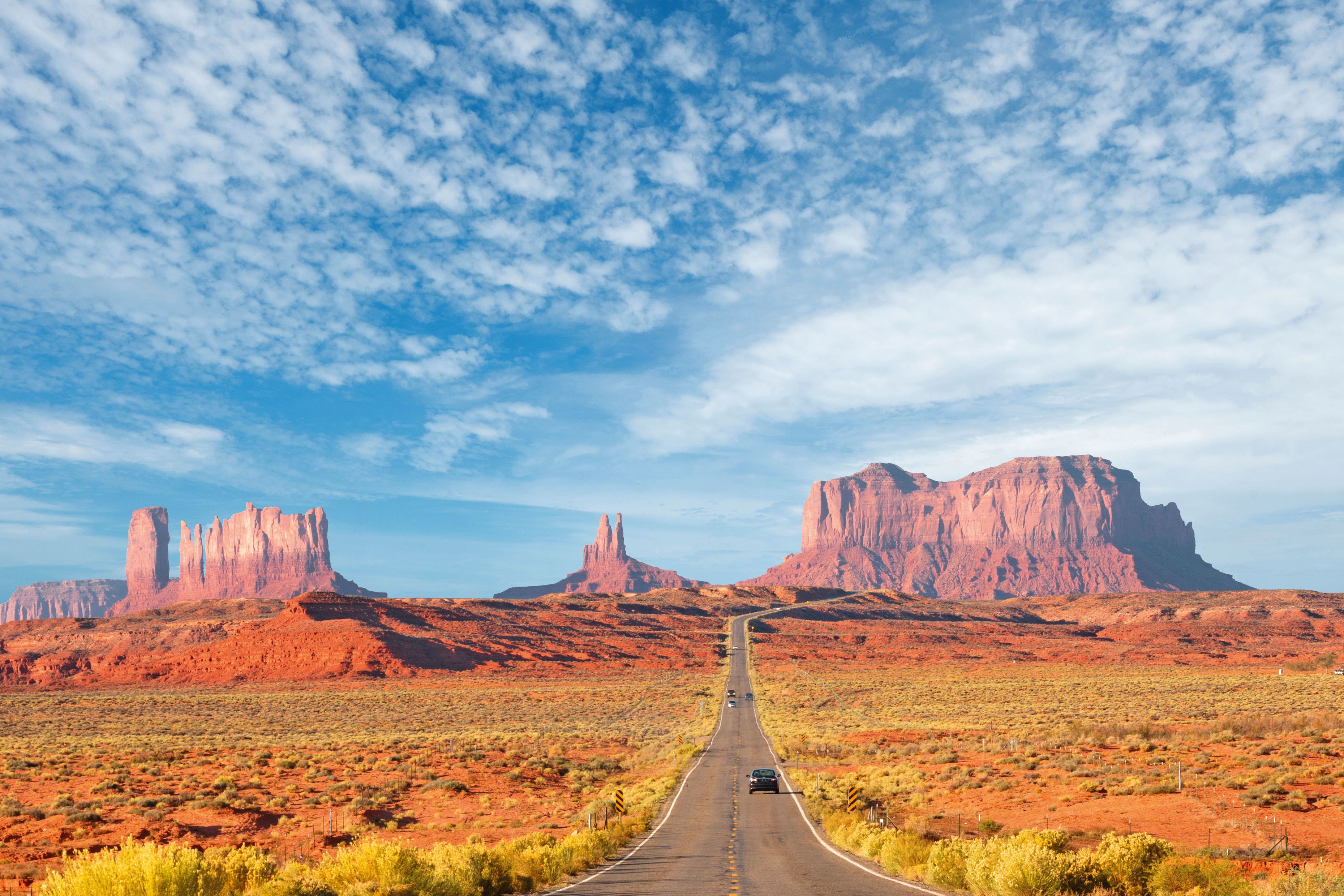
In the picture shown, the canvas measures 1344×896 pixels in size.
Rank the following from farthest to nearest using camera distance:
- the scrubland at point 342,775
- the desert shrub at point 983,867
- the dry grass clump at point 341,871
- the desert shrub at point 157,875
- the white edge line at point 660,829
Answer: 1. the scrubland at point 342,775
2. the white edge line at point 660,829
3. the desert shrub at point 983,867
4. the dry grass clump at point 341,871
5. the desert shrub at point 157,875

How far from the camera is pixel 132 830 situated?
2305 cm

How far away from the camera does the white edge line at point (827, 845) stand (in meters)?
15.3

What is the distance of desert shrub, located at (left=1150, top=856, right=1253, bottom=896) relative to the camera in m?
12.8

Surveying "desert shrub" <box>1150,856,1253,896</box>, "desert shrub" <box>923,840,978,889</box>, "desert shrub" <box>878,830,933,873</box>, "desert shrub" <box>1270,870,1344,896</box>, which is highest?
"desert shrub" <box>1270,870,1344,896</box>

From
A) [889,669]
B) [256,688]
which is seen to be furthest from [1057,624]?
[256,688]

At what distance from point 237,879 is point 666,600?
5856 inches

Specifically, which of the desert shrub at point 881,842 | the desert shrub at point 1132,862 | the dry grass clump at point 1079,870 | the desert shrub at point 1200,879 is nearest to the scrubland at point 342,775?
the desert shrub at point 881,842

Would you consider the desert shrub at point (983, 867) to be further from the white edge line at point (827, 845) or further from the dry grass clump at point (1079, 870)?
the white edge line at point (827, 845)

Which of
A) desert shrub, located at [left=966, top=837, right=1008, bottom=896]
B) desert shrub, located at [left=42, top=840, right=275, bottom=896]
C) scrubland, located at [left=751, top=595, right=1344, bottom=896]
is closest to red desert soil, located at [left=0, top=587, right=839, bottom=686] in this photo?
scrubland, located at [left=751, top=595, right=1344, bottom=896]

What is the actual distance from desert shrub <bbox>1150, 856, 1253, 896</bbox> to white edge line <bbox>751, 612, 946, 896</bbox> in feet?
11.6

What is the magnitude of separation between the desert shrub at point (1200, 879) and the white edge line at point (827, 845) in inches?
139

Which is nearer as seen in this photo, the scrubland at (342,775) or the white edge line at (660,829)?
the white edge line at (660,829)

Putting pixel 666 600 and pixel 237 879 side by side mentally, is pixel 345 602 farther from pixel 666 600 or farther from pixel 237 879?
pixel 237 879

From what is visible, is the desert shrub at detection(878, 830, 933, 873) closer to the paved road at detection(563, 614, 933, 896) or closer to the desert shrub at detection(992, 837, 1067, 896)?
the paved road at detection(563, 614, 933, 896)
